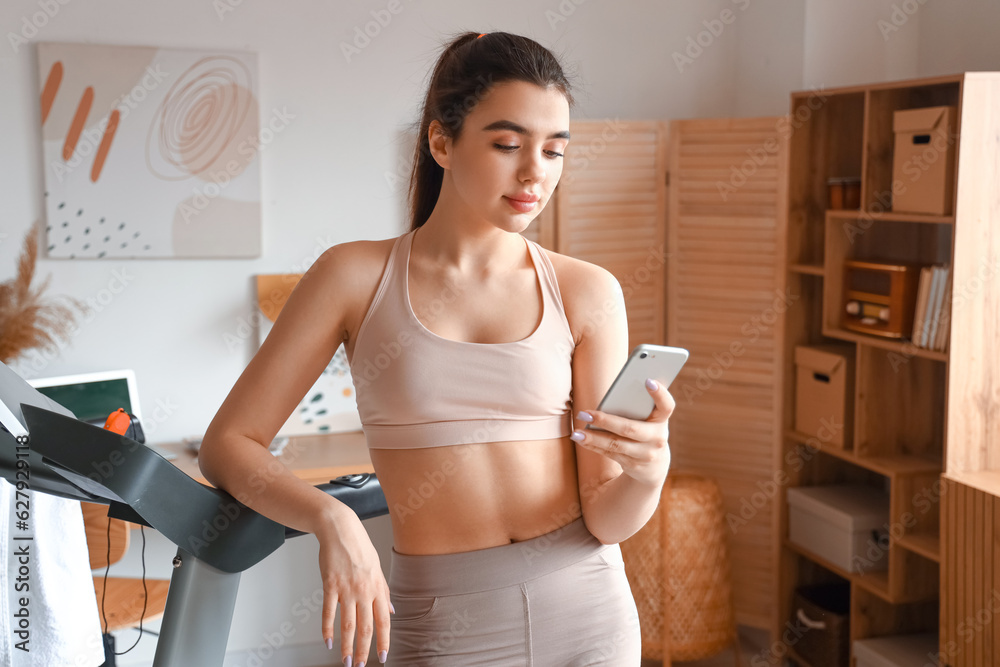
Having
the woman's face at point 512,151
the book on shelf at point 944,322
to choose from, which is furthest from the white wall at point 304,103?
the woman's face at point 512,151

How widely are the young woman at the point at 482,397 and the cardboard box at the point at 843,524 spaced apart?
1766 millimetres

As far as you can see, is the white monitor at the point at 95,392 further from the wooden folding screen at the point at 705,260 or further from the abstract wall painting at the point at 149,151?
the wooden folding screen at the point at 705,260

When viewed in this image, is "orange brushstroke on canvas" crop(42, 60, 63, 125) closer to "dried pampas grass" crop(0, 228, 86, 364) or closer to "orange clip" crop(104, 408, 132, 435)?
"dried pampas grass" crop(0, 228, 86, 364)

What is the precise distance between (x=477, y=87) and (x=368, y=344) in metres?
0.33

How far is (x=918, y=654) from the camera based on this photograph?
258cm

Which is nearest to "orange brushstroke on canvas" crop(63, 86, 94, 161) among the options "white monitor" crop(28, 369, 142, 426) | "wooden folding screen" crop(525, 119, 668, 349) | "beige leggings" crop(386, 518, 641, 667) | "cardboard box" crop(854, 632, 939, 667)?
"white monitor" crop(28, 369, 142, 426)

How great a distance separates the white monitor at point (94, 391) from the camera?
278 centimetres

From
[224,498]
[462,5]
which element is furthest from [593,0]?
[224,498]

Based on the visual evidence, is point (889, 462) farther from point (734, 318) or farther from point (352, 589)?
point (352, 589)

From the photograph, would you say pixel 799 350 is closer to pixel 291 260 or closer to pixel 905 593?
pixel 905 593

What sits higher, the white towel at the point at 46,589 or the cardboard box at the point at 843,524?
the white towel at the point at 46,589

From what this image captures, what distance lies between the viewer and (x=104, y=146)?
9.31 feet

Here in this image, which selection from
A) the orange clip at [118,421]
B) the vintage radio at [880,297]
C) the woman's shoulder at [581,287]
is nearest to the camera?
the woman's shoulder at [581,287]

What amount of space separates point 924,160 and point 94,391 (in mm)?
2484
